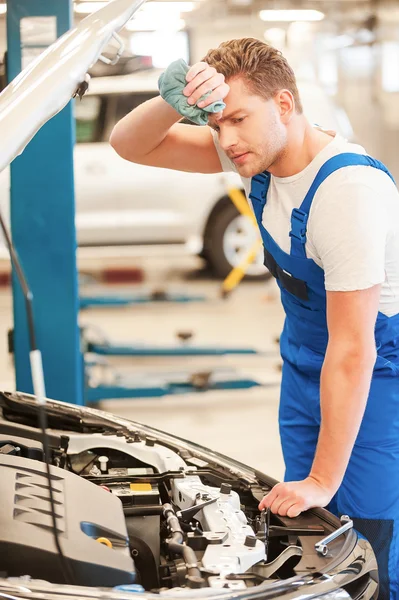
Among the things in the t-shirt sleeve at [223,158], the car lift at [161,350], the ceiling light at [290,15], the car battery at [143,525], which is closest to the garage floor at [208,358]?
the car lift at [161,350]

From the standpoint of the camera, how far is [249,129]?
80.3 inches

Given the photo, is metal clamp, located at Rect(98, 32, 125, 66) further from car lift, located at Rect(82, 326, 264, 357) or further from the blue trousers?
car lift, located at Rect(82, 326, 264, 357)

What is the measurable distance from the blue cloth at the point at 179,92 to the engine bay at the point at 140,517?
2.81ft

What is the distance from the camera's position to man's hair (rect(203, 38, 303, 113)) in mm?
2016

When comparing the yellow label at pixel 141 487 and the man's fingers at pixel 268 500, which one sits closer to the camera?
the man's fingers at pixel 268 500

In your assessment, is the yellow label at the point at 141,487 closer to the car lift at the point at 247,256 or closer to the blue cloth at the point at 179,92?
the blue cloth at the point at 179,92

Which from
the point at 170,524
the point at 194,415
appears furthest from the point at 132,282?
the point at 170,524

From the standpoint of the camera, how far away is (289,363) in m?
2.39

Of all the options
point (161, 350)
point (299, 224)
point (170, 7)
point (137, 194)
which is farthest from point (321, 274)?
point (170, 7)

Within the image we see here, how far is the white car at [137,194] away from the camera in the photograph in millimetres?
7609

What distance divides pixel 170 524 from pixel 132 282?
267 inches

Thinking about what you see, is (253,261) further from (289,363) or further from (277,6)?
(277,6)

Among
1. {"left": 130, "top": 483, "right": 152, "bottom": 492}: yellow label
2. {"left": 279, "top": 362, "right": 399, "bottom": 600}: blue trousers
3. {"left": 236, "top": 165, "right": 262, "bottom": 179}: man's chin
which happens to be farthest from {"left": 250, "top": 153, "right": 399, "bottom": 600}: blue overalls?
{"left": 130, "top": 483, "right": 152, "bottom": 492}: yellow label

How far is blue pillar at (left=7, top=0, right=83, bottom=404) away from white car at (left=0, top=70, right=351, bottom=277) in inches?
164
